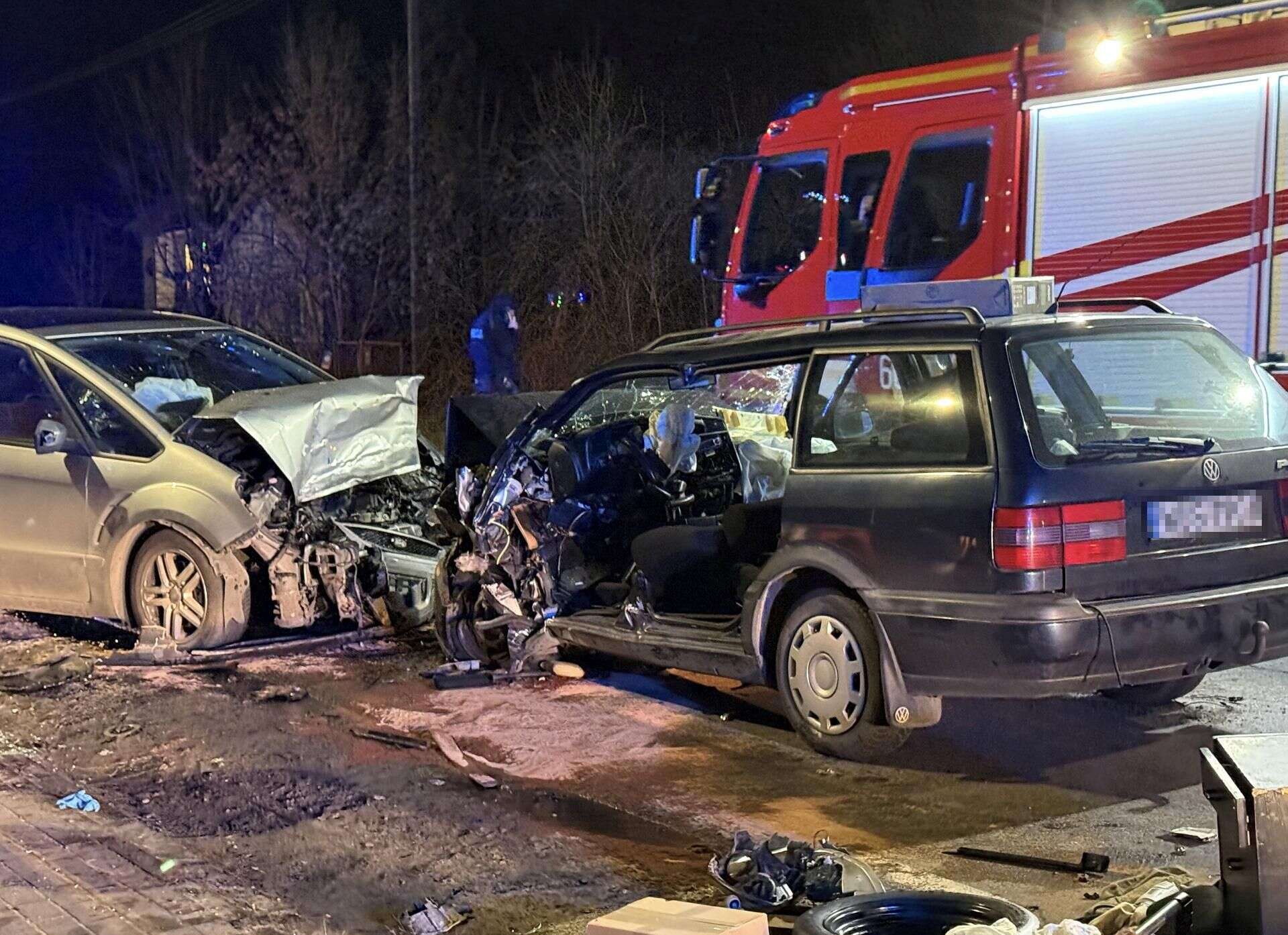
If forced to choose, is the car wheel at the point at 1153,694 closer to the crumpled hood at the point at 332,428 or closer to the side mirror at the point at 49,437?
the crumpled hood at the point at 332,428

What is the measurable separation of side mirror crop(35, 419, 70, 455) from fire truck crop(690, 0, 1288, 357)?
392 centimetres

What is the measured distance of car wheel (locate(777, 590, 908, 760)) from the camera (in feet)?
17.4

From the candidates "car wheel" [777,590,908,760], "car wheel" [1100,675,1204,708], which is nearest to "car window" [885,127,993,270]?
"car wheel" [1100,675,1204,708]

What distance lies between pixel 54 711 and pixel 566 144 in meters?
15.4

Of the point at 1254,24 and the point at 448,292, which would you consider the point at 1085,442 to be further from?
the point at 448,292

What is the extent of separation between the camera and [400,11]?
82.1ft

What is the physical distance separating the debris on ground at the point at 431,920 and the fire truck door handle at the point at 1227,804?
205 cm

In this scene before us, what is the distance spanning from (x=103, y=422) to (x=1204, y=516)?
542 centimetres

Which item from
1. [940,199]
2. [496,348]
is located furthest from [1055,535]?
[496,348]

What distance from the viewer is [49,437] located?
735cm

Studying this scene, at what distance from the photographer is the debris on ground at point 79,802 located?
518 cm

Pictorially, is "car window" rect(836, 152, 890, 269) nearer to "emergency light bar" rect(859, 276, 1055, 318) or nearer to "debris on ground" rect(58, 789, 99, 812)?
"emergency light bar" rect(859, 276, 1055, 318)

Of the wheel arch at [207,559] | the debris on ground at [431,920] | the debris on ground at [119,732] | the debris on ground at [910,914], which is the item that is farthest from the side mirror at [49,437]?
the debris on ground at [910,914]

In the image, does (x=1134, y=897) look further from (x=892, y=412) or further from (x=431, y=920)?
(x=892, y=412)
